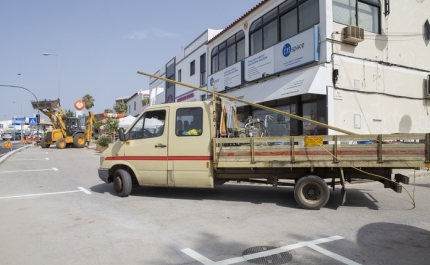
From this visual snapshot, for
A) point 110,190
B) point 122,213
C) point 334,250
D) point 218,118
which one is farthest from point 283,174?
point 110,190

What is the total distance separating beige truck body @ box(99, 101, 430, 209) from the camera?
18.8ft

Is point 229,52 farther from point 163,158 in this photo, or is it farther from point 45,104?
point 45,104

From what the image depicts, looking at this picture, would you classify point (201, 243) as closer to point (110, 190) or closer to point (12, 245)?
point (12, 245)

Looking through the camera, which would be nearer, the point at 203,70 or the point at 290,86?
the point at 290,86

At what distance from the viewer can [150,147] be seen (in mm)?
7105

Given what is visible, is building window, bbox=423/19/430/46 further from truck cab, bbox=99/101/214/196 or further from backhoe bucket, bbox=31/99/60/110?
backhoe bucket, bbox=31/99/60/110

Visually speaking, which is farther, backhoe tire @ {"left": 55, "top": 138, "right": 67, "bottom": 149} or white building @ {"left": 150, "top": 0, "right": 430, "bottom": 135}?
backhoe tire @ {"left": 55, "top": 138, "right": 67, "bottom": 149}

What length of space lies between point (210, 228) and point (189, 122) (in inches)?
103

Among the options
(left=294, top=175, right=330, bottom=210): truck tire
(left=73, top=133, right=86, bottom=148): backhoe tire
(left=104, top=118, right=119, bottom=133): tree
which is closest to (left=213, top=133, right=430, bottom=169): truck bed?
(left=294, top=175, right=330, bottom=210): truck tire

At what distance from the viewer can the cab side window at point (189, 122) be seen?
6757 millimetres

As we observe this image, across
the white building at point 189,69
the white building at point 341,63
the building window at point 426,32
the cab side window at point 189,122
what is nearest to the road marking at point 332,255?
the cab side window at point 189,122

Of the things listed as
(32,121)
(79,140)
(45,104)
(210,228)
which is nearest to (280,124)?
(210,228)

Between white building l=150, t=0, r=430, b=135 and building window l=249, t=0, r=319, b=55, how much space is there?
1.6 inches

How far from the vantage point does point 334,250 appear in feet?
13.1
